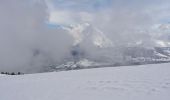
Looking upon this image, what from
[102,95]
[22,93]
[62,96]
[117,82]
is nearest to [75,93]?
[62,96]

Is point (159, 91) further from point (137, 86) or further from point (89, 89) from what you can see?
point (89, 89)

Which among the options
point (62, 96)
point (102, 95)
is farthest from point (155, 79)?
point (62, 96)

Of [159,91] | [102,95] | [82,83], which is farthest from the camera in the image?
[82,83]

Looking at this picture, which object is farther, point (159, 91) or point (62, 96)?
point (62, 96)

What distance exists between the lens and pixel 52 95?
986 centimetres

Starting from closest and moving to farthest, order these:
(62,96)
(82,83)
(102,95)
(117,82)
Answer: (102,95) → (62,96) → (117,82) → (82,83)

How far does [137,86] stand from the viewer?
9.17 meters

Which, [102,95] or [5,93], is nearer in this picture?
[102,95]

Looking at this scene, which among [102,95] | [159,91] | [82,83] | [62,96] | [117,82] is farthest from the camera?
[82,83]

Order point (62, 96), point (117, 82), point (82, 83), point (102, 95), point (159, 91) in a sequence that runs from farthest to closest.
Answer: point (82, 83) → point (117, 82) → point (62, 96) → point (102, 95) → point (159, 91)

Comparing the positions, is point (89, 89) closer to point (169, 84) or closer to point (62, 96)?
point (62, 96)

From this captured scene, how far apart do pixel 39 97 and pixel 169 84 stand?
552 cm

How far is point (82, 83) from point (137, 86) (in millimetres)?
2976

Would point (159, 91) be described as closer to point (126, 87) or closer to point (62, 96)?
point (126, 87)
